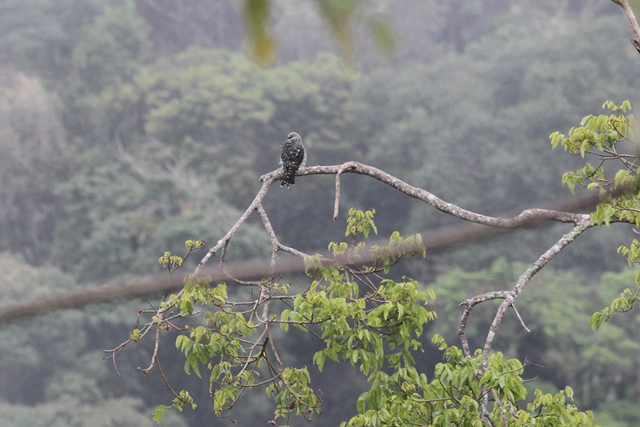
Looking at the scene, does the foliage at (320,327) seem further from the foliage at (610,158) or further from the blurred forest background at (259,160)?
the blurred forest background at (259,160)

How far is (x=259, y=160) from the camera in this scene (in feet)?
78.4

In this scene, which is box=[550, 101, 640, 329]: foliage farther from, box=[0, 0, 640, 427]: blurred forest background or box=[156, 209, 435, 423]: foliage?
box=[0, 0, 640, 427]: blurred forest background

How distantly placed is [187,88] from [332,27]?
2368 centimetres

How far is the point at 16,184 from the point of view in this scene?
23.8 metres

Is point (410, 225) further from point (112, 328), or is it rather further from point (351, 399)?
point (112, 328)

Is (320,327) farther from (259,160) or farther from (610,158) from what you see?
(259,160)

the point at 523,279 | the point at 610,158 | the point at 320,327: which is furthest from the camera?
the point at 610,158

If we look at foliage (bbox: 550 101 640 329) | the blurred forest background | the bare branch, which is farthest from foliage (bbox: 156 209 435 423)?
→ the blurred forest background

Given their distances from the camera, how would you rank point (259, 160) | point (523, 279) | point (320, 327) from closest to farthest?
point (523, 279), point (320, 327), point (259, 160)

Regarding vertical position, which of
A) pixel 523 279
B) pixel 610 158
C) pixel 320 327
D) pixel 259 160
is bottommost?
pixel 259 160

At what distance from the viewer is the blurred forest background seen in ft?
60.8

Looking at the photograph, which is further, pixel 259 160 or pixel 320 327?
pixel 259 160

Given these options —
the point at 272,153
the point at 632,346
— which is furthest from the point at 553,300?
the point at 272,153

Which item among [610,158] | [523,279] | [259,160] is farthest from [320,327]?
[259,160]
